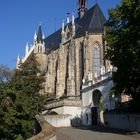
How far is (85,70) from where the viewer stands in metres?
56.7

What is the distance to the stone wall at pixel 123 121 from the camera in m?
29.0

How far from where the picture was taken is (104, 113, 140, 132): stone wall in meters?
29.0

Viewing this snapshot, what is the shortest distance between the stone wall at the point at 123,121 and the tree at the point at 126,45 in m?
2.46

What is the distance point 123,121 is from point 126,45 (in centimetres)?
883

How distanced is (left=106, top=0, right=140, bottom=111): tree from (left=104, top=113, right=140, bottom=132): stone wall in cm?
246

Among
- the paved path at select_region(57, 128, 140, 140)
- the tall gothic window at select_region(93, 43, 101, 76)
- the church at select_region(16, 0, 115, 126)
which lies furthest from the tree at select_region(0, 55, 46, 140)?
the tall gothic window at select_region(93, 43, 101, 76)

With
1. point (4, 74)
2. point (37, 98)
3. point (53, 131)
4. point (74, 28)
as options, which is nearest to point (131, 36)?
point (53, 131)

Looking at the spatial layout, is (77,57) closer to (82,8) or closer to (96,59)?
(96,59)

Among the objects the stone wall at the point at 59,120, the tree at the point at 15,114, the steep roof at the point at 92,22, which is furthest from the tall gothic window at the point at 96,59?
the tree at the point at 15,114

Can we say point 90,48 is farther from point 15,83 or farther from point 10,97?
point 10,97

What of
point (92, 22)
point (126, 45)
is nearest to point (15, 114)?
point (126, 45)

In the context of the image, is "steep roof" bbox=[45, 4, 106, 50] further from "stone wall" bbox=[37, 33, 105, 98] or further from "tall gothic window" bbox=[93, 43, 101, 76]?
"tall gothic window" bbox=[93, 43, 101, 76]

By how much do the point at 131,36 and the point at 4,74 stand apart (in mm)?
31114

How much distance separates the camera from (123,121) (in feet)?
104
